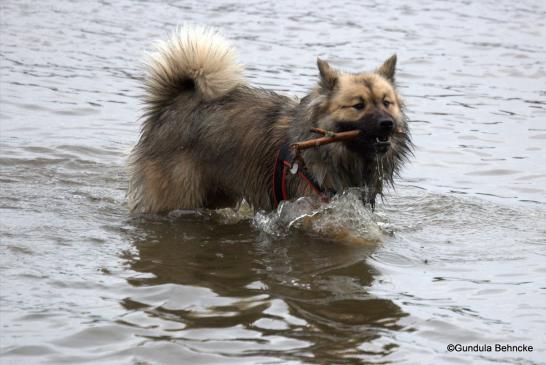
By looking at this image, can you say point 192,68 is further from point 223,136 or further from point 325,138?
point 325,138

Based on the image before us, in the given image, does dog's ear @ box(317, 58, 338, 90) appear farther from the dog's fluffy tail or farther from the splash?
the dog's fluffy tail

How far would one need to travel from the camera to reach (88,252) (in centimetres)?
600

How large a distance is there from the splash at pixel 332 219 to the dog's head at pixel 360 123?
120mm

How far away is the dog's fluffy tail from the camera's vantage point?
6.69 metres

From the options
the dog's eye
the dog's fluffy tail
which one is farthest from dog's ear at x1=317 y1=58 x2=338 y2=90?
the dog's fluffy tail

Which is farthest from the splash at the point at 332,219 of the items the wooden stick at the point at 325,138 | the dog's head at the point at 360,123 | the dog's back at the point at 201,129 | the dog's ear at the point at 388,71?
the dog's ear at the point at 388,71

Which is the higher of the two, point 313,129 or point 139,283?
point 313,129

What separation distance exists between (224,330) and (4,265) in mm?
1591

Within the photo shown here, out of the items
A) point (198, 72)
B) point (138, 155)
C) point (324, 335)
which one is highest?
point (198, 72)

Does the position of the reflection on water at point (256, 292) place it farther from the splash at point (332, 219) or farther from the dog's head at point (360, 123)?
the dog's head at point (360, 123)

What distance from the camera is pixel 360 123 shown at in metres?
5.99

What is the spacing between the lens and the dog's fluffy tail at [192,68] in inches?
263

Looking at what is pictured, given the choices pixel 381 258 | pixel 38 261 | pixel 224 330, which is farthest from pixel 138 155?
pixel 224 330

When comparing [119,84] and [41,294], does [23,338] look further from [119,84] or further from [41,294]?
[119,84]
